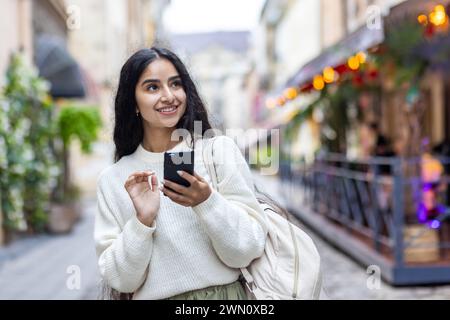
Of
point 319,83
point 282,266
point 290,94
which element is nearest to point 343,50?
point 319,83

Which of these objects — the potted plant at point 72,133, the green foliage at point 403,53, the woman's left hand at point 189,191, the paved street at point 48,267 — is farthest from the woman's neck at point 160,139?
the potted plant at point 72,133

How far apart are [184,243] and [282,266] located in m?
0.23

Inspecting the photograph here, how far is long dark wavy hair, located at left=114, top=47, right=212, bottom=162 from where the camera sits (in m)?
1.72

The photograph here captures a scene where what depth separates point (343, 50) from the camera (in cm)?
731

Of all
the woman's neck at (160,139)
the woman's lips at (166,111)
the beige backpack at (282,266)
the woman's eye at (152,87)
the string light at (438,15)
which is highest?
the string light at (438,15)

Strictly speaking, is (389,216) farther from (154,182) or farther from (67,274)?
(154,182)

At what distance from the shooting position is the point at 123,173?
180cm

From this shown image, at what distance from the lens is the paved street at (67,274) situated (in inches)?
234

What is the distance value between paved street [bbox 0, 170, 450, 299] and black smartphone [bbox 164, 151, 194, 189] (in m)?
3.27

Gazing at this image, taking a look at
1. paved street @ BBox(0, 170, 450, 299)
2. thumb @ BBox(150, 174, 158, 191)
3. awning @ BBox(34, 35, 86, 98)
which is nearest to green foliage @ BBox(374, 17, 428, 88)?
paved street @ BBox(0, 170, 450, 299)

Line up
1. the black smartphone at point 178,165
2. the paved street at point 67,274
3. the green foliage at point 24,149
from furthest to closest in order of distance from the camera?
the green foliage at point 24,149 → the paved street at point 67,274 → the black smartphone at point 178,165

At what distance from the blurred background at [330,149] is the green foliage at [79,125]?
2 centimetres

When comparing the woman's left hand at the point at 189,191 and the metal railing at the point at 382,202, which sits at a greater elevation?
the woman's left hand at the point at 189,191

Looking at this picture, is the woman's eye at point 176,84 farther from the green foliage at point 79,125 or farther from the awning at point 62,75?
the awning at point 62,75
